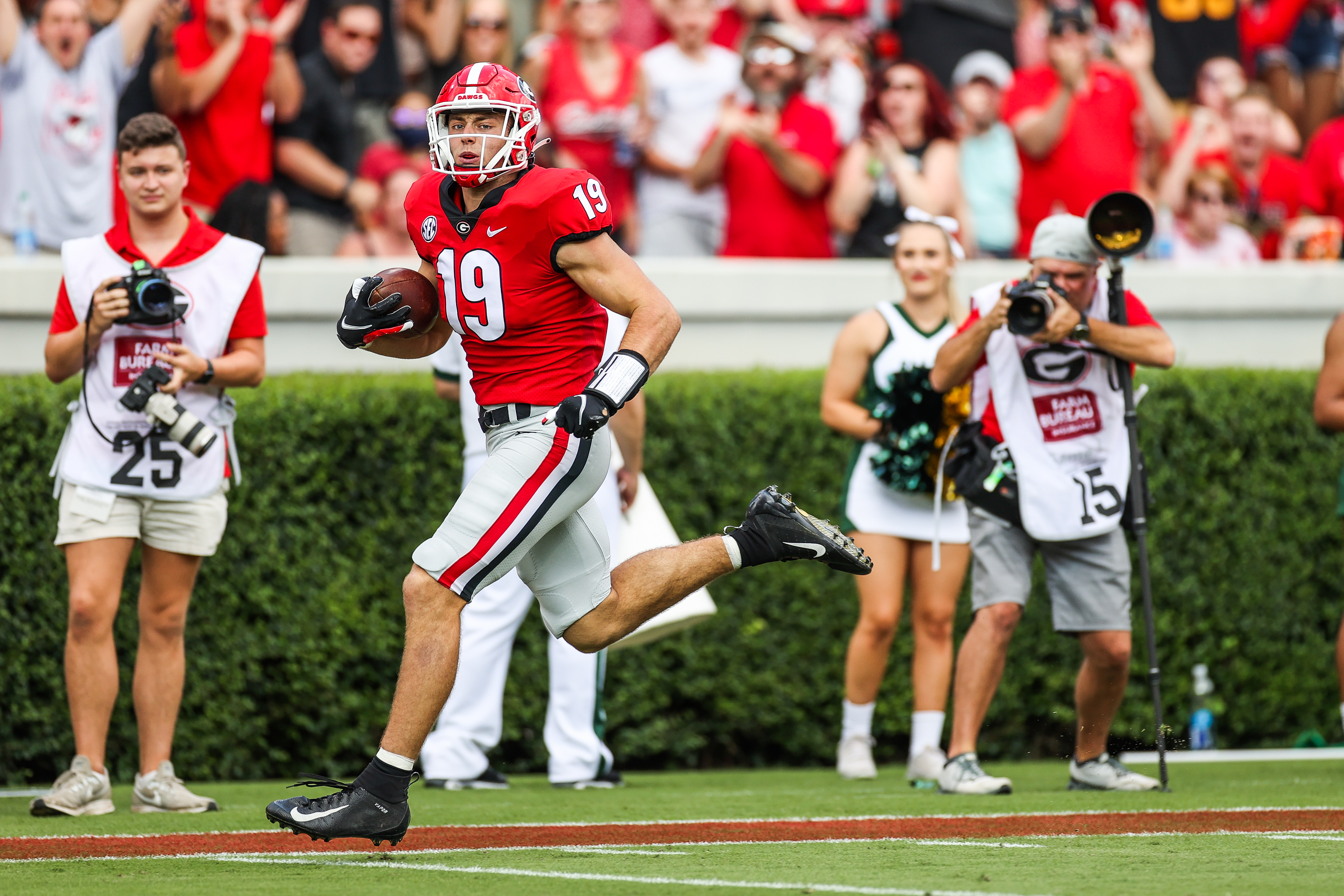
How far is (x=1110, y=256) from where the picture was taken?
711cm

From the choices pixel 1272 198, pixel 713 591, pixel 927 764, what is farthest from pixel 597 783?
pixel 1272 198

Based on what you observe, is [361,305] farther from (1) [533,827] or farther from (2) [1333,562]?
(2) [1333,562]

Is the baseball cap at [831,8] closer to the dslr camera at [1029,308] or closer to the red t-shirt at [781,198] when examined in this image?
the red t-shirt at [781,198]

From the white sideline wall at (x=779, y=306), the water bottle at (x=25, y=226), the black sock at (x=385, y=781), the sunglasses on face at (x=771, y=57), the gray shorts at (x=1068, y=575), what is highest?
the sunglasses on face at (x=771, y=57)

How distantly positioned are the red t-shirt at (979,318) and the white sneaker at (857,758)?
1.79 metres

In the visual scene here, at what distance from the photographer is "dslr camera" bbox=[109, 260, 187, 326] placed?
6.50 meters

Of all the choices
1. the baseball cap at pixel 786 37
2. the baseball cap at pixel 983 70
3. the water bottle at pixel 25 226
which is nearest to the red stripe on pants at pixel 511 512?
the water bottle at pixel 25 226

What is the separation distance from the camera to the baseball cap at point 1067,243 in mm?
7277

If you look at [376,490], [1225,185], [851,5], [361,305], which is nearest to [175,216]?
[361,305]

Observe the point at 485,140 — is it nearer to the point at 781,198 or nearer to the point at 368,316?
the point at 368,316

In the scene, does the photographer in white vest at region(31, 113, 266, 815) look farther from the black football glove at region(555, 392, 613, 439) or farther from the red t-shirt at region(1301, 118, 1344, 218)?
the red t-shirt at region(1301, 118, 1344, 218)

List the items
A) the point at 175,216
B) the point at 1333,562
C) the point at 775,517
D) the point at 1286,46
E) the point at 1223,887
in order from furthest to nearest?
Result: the point at 1286,46 < the point at 1333,562 < the point at 175,216 < the point at 775,517 < the point at 1223,887

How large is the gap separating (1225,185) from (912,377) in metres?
Result: 5.45

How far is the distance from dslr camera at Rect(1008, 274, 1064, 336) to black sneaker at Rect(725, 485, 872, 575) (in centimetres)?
132
